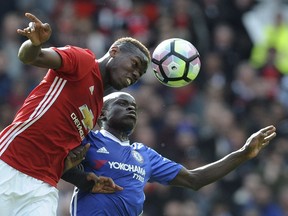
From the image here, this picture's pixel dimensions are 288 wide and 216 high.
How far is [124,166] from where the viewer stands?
8484 mm

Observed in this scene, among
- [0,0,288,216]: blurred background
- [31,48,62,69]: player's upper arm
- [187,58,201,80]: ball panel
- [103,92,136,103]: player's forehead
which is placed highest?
[31,48,62,69]: player's upper arm

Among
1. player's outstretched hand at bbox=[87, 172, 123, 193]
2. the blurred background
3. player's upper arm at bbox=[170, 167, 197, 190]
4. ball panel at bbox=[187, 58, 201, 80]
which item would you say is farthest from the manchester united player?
the blurred background

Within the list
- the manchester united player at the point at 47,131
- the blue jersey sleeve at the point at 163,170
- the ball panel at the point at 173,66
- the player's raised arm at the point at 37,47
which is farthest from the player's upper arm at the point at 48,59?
the blue jersey sleeve at the point at 163,170

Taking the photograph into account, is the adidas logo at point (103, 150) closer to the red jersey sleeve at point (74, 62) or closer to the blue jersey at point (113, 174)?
the blue jersey at point (113, 174)

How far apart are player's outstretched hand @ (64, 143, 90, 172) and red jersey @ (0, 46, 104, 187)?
0.15 m

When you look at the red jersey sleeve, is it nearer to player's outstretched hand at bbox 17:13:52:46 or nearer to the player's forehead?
player's outstretched hand at bbox 17:13:52:46

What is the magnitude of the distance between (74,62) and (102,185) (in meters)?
A: 1.26

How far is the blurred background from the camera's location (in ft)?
45.1

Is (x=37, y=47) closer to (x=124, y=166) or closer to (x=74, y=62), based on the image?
(x=74, y=62)

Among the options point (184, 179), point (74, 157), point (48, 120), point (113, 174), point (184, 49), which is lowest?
point (184, 179)

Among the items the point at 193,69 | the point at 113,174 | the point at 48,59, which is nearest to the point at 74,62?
the point at 48,59

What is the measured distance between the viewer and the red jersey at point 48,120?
7723mm

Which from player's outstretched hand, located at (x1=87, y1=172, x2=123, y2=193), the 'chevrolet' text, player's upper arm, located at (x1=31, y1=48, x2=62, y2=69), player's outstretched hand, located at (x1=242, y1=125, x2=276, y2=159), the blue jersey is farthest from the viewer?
player's outstretched hand, located at (x1=242, y1=125, x2=276, y2=159)

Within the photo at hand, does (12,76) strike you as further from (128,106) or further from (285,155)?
(128,106)
